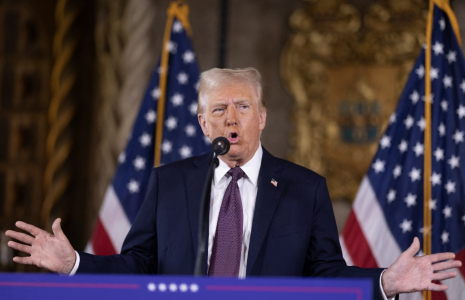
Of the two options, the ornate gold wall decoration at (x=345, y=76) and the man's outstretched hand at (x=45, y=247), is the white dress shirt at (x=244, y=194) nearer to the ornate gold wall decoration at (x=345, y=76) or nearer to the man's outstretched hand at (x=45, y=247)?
the man's outstretched hand at (x=45, y=247)

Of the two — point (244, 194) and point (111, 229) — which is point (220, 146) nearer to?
point (244, 194)

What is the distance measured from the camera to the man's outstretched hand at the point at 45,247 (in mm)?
2318

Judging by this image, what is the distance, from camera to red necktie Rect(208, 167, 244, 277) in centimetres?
249

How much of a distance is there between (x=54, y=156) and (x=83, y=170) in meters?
0.27

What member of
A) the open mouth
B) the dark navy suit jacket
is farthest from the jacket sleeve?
the open mouth

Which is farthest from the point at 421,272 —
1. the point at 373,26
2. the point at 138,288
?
the point at 373,26

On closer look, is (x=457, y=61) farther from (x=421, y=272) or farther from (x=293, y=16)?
(x=421, y=272)

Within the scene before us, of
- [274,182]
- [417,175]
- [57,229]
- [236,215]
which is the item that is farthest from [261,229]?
[417,175]

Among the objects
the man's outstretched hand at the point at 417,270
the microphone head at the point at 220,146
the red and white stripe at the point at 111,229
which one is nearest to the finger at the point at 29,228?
the microphone head at the point at 220,146

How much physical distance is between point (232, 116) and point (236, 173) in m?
0.24

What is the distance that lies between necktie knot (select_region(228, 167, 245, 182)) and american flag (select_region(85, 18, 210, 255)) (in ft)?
4.89

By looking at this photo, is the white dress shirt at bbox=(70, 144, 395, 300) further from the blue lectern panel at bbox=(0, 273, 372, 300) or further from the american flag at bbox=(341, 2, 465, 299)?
the american flag at bbox=(341, 2, 465, 299)

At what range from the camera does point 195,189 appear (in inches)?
107

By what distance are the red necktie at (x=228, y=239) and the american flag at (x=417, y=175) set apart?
140 cm
